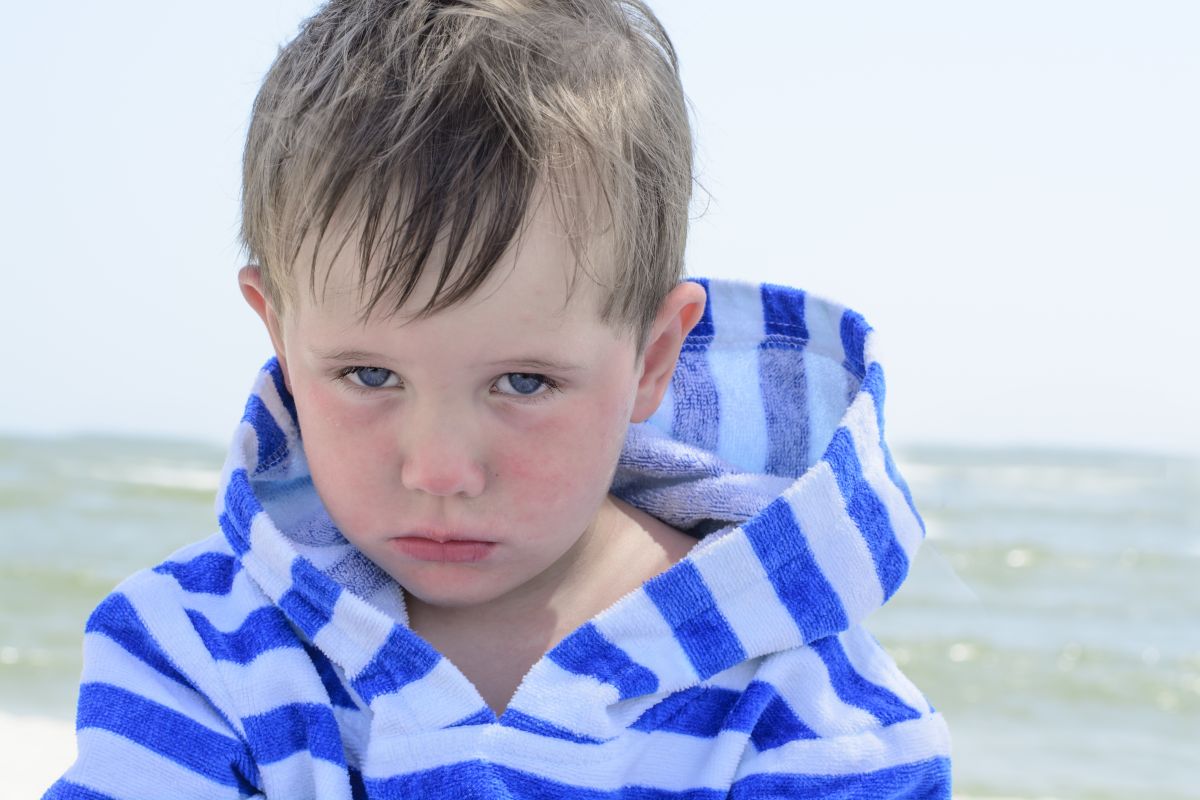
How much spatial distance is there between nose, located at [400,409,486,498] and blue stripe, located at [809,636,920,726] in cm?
56

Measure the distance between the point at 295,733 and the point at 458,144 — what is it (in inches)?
29.1

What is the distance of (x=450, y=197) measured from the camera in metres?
1.63

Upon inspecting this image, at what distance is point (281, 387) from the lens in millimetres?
2098

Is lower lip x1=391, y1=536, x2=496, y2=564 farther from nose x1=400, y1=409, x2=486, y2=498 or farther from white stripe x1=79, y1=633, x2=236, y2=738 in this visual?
white stripe x1=79, y1=633, x2=236, y2=738

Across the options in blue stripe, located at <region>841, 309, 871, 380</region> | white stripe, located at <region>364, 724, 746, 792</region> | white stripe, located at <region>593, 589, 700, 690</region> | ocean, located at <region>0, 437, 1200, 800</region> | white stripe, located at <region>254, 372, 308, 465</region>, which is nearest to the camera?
white stripe, located at <region>364, 724, 746, 792</region>

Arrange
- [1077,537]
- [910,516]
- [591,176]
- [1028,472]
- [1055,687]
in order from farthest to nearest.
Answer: [1028,472], [1077,537], [1055,687], [910,516], [591,176]

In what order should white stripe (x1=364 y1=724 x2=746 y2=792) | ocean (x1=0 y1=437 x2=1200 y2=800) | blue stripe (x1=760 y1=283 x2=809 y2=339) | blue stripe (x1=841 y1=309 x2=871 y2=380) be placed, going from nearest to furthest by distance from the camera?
white stripe (x1=364 y1=724 x2=746 y2=792) → blue stripe (x1=841 y1=309 x2=871 y2=380) → blue stripe (x1=760 y1=283 x2=809 y2=339) → ocean (x1=0 y1=437 x2=1200 y2=800)

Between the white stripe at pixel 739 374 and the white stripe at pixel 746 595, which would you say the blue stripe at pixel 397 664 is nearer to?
the white stripe at pixel 746 595

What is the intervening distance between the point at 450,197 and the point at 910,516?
0.84 metres

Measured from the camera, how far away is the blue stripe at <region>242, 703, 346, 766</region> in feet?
5.72

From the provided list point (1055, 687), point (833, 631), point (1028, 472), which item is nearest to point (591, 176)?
point (833, 631)

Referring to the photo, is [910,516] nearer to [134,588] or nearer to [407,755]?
[407,755]

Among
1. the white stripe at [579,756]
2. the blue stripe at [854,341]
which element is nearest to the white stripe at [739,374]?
the blue stripe at [854,341]

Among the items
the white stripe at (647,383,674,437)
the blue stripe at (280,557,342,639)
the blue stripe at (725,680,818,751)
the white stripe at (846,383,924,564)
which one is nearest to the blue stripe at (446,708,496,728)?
the blue stripe at (280,557,342,639)
